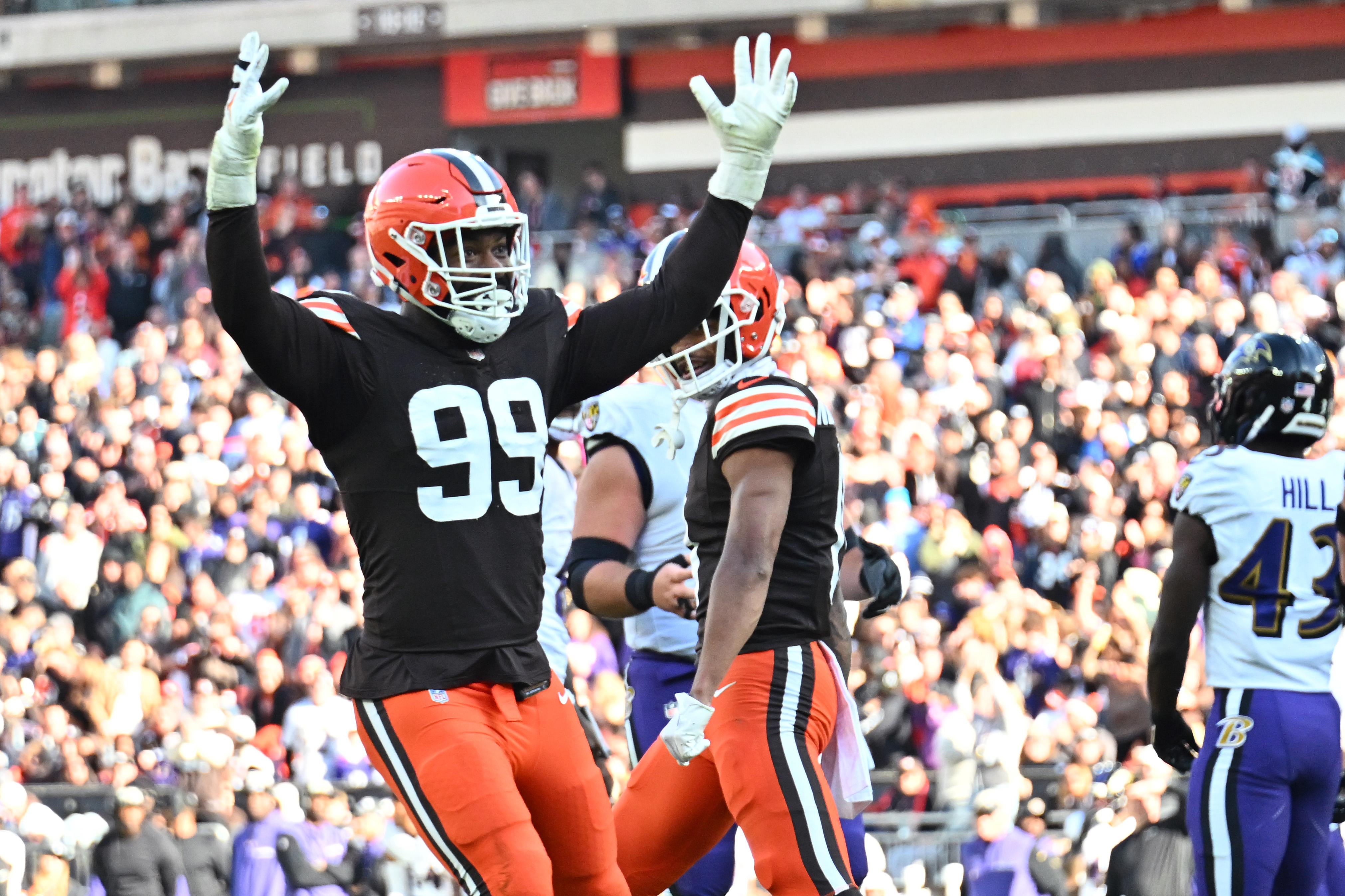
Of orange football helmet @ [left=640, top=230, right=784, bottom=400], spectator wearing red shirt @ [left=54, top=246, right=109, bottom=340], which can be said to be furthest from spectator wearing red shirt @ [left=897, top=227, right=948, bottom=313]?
orange football helmet @ [left=640, top=230, right=784, bottom=400]

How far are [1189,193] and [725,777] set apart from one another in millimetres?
15131

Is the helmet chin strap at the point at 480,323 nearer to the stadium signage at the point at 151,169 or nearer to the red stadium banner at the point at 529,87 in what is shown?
the red stadium banner at the point at 529,87

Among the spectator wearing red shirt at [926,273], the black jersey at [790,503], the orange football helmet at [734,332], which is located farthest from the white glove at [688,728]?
the spectator wearing red shirt at [926,273]

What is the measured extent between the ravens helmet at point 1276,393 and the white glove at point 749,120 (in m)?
1.88

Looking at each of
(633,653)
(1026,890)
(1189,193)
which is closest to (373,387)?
(633,653)

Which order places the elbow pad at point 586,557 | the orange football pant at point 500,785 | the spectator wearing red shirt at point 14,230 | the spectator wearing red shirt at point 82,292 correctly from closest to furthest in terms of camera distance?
the orange football pant at point 500,785, the elbow pad at point 586,557, the spectator wearing red shirt at point 82,292, the spectator wearing red shirt at point 14,230

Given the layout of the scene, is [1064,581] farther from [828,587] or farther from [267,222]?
[267,222]

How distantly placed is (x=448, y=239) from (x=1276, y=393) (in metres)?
2.46

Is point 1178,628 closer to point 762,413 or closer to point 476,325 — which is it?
point 762,413

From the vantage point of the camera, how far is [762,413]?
15.3ft

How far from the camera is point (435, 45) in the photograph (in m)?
22.0

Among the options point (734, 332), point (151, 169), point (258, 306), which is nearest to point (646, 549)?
point (734, 332)

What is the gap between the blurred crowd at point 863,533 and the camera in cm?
983

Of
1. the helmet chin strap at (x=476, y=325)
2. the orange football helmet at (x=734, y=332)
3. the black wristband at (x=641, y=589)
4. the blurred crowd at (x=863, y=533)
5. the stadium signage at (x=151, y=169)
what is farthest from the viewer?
the stadium signage at (x=151, y=169)
